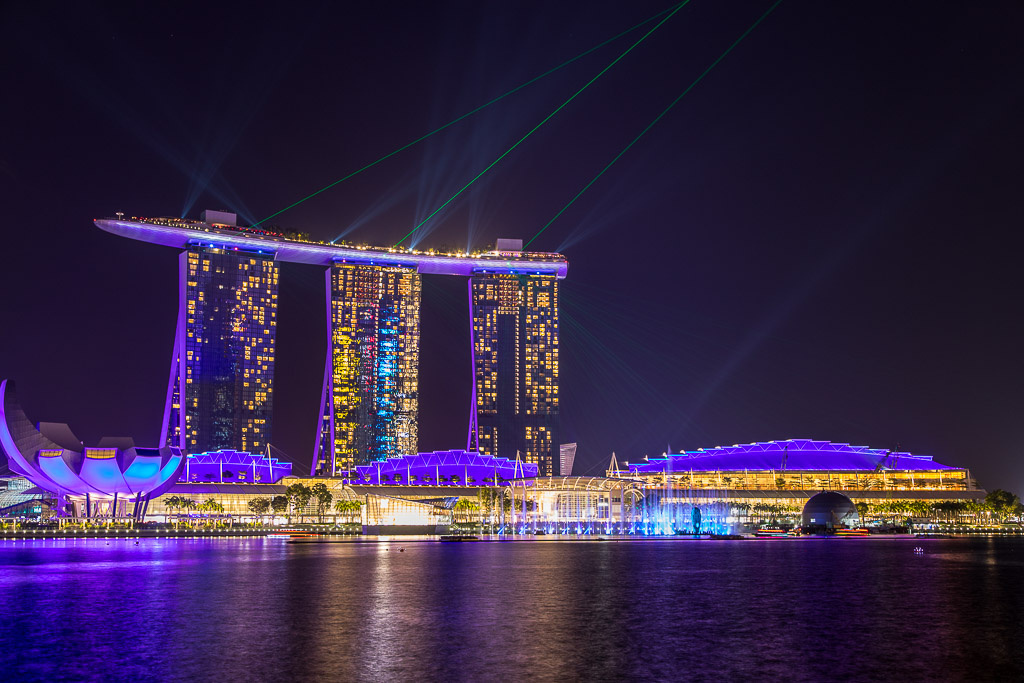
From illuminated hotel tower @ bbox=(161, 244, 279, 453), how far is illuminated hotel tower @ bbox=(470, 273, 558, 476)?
4225cm

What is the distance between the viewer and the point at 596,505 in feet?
496

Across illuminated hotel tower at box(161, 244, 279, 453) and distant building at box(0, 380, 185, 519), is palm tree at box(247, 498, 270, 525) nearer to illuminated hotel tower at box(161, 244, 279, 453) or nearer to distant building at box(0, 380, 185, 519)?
illuminated hotel tower at box(161, 244, 279, 453)

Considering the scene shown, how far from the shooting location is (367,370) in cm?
18750

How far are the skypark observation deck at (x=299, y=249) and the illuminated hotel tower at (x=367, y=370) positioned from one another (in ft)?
13.9

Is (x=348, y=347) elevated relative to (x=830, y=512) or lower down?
elevated

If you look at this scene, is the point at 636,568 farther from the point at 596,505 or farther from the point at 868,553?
the point at 596,505

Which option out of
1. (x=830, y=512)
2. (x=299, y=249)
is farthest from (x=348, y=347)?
(x=830, y=512)

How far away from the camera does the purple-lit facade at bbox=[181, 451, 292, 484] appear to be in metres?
161

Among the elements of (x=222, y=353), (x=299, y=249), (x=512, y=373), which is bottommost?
(x=512, y=373)

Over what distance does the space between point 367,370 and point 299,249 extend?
2638cm

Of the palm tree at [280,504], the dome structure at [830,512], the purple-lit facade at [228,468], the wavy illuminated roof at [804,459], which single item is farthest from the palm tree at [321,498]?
the dome structure at [830,512]

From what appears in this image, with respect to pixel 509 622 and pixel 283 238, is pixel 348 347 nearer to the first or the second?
pixel 283 238

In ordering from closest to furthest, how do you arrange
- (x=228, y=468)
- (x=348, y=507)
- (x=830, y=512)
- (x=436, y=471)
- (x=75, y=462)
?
(x=75, y=462) → (x=830, y=512) → (x=348, y=507) → (x=228, y=468) → (x=436, y=471)

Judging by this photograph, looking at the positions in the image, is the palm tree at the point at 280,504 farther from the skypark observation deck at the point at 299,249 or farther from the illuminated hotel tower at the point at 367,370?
the skypark observation deck at the point at 299,249
